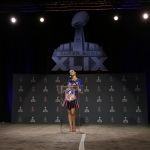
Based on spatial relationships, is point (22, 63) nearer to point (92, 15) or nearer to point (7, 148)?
point (92, 15)

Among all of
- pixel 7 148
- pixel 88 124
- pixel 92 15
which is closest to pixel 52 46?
pixel 92 15

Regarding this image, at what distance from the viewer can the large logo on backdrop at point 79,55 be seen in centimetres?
834

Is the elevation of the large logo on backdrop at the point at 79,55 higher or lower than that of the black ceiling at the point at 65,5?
lower

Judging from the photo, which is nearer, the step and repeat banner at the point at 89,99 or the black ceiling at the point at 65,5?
the step and repeat banner at the point at 89,99

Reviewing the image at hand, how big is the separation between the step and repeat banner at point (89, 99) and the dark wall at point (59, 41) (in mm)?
631

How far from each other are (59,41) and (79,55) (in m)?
0.97

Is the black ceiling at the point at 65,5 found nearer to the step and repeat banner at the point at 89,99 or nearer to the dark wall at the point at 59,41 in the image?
the dark wall at the point at 59,41

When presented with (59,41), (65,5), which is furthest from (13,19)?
(65,5)

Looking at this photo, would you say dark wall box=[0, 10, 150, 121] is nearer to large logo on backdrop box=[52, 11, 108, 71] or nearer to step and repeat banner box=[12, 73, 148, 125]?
large logo on backdrop box=[52, 11, 108, 71]

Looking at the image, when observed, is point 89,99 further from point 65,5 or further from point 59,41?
point 65,5

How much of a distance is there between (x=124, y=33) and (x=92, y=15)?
4.65 feet

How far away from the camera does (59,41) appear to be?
8.59 m

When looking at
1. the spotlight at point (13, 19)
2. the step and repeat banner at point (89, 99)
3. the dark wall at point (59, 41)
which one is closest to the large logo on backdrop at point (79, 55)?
the dark wall at point (59, 41)

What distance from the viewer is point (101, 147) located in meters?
3.72
